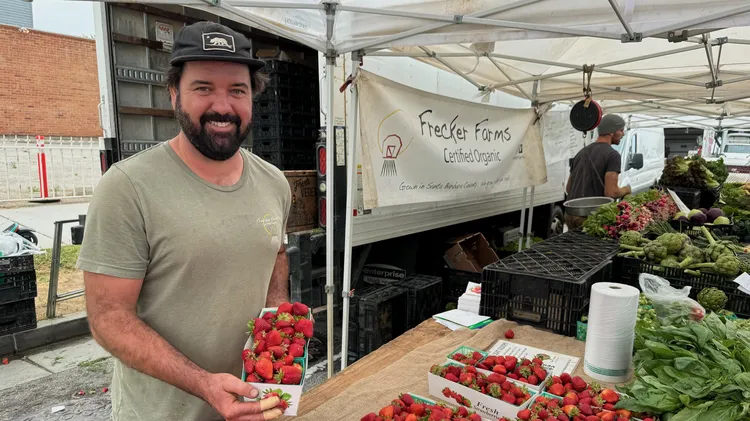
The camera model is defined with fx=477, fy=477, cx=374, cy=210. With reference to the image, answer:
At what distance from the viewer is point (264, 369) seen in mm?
1389

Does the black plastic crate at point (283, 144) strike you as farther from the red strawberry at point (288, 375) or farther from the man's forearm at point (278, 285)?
the red strawberry at point (288, 375)

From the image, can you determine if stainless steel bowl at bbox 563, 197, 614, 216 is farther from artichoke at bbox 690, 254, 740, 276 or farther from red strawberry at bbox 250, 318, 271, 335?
red strawberry at bbox 250, 318, 271, 335

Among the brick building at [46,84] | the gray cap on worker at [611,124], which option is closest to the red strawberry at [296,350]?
the gray cap on worker at [611,124]

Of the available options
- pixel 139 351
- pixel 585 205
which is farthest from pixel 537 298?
pixel 585 205

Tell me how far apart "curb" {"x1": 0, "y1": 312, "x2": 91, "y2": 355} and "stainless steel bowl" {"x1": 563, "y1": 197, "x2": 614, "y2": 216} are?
4.93m

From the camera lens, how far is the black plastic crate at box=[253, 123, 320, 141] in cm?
513

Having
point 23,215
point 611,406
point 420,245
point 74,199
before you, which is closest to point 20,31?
point 74,199

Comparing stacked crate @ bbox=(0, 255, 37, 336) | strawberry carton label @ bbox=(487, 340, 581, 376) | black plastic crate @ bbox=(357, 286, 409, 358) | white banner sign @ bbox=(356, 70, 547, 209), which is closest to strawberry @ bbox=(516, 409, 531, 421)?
strawberry carton label @ bbox=(487, 340, 581, 376)

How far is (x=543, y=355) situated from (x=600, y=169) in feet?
13.3

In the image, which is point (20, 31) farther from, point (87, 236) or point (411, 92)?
point (87, 236)

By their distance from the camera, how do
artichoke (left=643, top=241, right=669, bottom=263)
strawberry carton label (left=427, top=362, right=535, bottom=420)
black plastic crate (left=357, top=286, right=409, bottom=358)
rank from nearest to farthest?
strawberry carton label (left=427, top=362, right=535, bottom=420), artichoke (left=643, top=241, right=669, bottom=263), black plastic crate (left=357, top=286, right=409, bottom=358)

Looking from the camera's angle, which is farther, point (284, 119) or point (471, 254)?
point (471, 254)

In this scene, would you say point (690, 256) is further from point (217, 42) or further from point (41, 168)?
point (41, 168)

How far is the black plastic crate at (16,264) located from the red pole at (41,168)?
32.1ft
